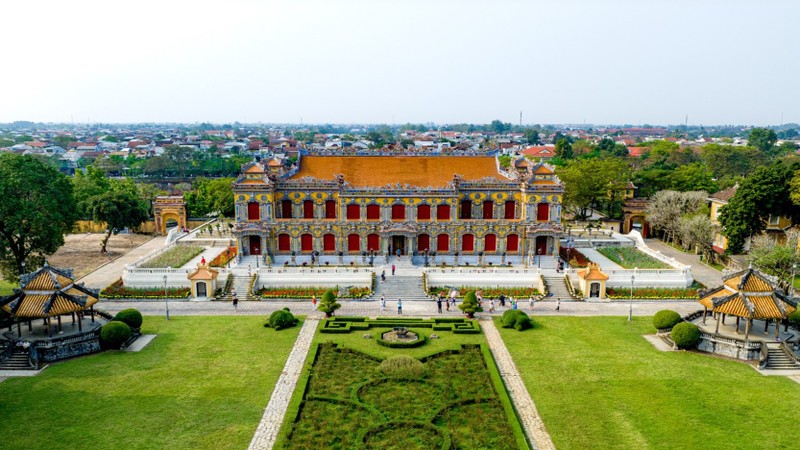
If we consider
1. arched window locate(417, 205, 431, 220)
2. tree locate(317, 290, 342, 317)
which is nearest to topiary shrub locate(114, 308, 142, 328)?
tree locate(317, 290, 342, 317)

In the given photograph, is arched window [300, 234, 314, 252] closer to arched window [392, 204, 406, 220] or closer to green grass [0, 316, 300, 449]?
arched window [392, 204, 406, 220]

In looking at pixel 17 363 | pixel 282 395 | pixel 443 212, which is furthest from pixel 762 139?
pixel 17 363

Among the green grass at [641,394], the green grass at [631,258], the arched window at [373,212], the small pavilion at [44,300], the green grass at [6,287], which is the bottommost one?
the green grass at [6,287]

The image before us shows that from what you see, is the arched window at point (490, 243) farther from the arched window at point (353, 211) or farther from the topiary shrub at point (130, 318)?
the topiary shrub at point (130, 318)

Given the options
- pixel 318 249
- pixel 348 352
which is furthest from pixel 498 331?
pixel 318 249

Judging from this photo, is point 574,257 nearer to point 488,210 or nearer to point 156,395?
point 488,210

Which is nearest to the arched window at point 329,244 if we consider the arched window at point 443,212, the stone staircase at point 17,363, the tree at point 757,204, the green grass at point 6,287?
the arched window at point 443,212

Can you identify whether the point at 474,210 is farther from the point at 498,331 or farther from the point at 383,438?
the point at 383,438
